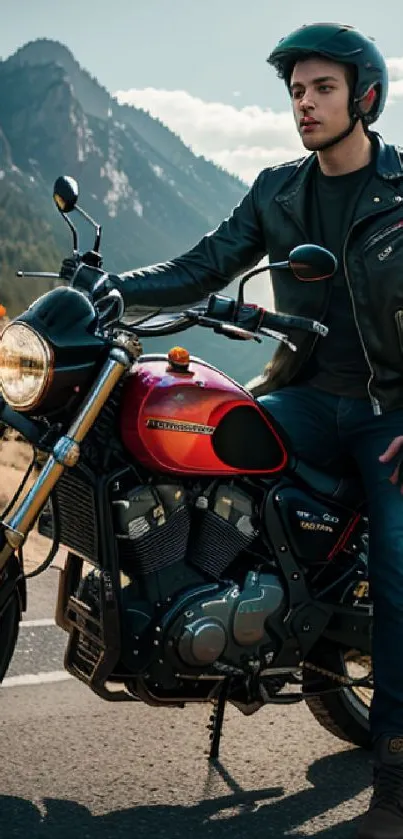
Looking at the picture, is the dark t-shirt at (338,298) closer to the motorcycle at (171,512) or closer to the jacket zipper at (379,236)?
the jacket zipper at (379,236)

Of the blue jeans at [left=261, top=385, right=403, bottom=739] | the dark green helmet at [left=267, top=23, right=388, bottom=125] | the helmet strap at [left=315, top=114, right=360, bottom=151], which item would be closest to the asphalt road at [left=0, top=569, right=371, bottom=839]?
the blue jeans at [left=261, top=385, right=403, bottom=739]

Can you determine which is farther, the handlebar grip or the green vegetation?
the green vegetation

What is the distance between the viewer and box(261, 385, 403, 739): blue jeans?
3254mm

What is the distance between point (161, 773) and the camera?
3.57 m

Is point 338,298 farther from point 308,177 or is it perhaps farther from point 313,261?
point 313,261

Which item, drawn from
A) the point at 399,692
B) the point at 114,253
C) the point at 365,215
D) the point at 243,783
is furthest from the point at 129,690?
the point at 114,253

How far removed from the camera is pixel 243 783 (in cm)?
355

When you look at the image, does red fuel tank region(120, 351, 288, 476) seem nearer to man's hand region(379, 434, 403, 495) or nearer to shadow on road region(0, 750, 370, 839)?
man's hand region(379, 434, 403, 495)

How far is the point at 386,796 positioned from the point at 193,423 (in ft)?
3.97

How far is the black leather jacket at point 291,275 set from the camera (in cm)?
337

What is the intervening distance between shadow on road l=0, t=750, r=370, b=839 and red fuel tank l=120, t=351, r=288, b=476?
103 cm

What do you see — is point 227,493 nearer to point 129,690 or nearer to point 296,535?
point 296,535

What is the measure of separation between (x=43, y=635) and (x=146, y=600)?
2.23 m

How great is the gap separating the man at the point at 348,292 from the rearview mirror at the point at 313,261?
0.60 m
